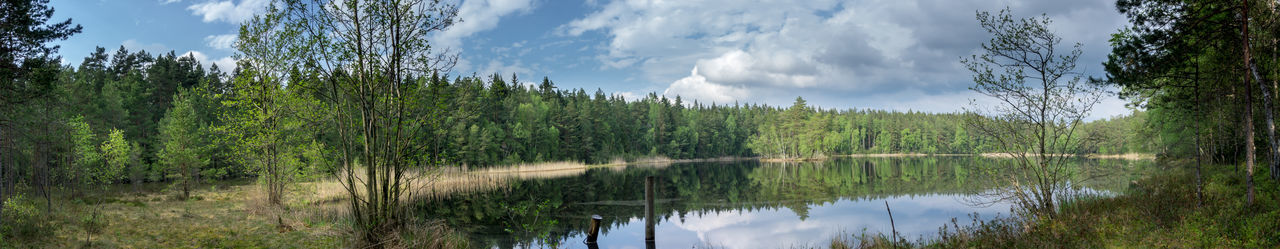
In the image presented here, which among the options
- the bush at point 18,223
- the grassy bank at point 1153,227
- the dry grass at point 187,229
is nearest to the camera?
the grassy bank at point 1153,227

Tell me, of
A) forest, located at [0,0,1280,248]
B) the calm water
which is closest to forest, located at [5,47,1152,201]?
forest, located at [0,0,1280,248]

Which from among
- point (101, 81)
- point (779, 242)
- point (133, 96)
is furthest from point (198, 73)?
point (779, 242)

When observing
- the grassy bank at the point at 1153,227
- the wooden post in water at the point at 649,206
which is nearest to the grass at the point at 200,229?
the wooden post in water at the point at 649,206

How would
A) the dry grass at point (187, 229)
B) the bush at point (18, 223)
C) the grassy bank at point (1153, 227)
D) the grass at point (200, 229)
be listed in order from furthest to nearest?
the dry grass at point (187, 229) → the bush at point (18, 223) → the grass at point (200, 229) → the grassy bank at point (1153, 227)

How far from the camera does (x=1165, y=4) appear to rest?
12.4 meters

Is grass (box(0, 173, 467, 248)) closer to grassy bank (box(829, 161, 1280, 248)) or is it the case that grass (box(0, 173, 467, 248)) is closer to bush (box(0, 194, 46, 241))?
bush (box(0, 194, 46, 241))

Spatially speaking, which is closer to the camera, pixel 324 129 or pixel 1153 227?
pixel 1153 227

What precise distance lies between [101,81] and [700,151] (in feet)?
278

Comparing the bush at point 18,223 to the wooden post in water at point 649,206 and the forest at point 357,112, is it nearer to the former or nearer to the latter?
the forest at point 357,112

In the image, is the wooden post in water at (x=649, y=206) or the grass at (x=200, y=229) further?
the wooden post in water at (x=649, y=206)

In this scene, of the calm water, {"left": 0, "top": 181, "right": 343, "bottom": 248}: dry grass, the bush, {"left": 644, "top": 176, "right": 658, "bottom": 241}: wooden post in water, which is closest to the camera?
the bush

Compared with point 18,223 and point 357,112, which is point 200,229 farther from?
point 357,112

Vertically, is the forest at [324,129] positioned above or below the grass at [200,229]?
above

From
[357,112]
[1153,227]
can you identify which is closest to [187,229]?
[357,112]
